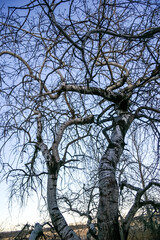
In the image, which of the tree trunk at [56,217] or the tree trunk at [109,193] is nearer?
the tree trunk at [109,193]

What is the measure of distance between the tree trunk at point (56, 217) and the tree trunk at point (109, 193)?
0.52 meters

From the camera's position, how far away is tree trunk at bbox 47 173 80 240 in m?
2.92

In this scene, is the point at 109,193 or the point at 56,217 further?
the point at 56,217

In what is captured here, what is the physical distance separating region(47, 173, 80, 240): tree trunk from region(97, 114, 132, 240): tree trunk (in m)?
0.52

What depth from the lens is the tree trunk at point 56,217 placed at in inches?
115

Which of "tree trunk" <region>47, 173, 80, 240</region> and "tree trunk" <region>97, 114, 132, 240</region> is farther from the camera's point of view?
"tree trunk" <region>47, 173, 80, 240</region>

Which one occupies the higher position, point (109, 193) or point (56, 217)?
point (109, 193)

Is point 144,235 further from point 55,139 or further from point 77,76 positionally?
point 77,76

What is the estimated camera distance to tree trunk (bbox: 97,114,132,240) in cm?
255

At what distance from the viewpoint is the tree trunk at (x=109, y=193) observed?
255cm

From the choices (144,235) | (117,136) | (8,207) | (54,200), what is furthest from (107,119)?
(144,235)

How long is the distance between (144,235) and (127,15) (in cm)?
1016

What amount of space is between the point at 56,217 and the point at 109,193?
88 centimetres

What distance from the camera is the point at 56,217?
3107 mm
